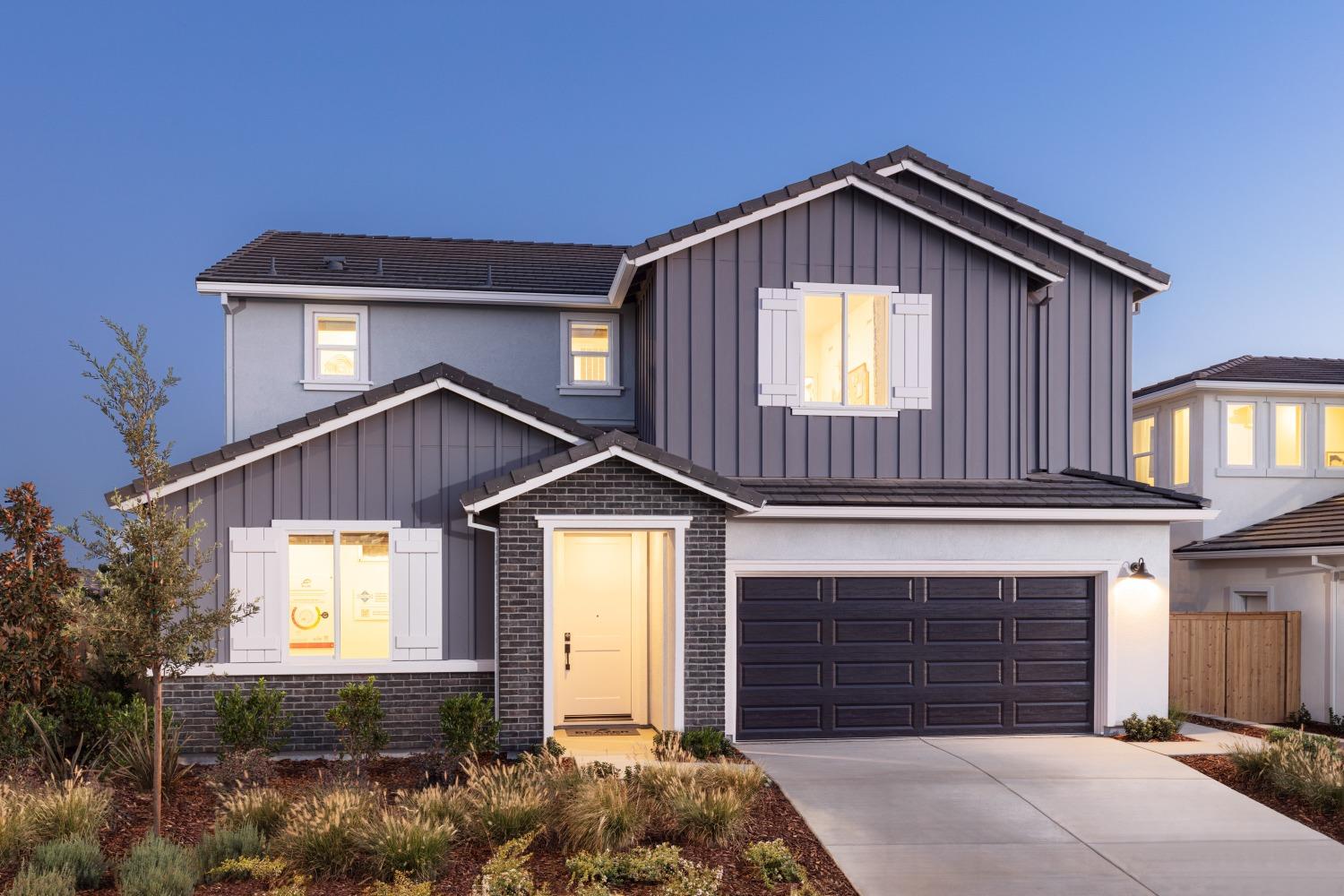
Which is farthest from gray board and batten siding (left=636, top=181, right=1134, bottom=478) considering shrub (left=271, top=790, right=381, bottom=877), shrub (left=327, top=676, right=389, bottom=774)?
shrub (left=271, top=790, right=381, bottom=877)

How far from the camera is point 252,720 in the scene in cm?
1041

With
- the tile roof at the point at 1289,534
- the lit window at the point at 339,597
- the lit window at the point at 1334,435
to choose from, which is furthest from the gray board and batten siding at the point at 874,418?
the lit window at the point at 1334,435

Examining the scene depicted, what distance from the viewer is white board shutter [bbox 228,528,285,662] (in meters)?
11.1

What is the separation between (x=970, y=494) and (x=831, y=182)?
4281 mm

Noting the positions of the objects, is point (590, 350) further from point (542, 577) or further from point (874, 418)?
point (542, 577)

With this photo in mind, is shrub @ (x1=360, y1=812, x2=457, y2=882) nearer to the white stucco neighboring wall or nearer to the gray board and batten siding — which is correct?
the white stucco neighboring wall

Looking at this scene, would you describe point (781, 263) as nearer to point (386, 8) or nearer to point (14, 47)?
point (386, 8)

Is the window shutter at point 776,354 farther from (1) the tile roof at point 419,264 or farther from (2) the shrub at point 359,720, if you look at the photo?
(2) the shrub at point 359,720

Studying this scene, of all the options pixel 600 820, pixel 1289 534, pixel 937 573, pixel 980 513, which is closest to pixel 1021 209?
pixel 980 513

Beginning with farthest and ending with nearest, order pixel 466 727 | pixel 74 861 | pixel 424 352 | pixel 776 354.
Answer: pixel 424 352, pixel 776 354, pixel 466 727, pixel 74 861

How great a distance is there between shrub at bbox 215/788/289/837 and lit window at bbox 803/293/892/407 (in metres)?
7.64

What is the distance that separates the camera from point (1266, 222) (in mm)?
104875

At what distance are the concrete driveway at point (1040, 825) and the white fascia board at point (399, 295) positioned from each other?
7191mm

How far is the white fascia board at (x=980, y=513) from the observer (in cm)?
1155
